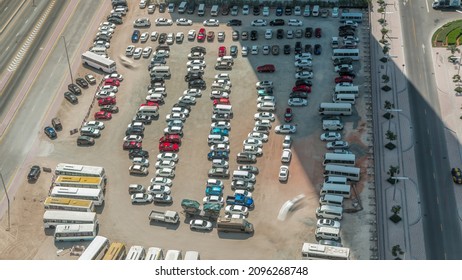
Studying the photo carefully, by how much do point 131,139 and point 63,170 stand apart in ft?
56.8

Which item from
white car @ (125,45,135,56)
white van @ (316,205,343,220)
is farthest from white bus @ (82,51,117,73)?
white van @ (316,205,343,220)

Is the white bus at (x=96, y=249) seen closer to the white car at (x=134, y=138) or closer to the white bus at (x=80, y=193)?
the white bus at (x=80, y=193)

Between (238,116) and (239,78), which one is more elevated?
(239,78)

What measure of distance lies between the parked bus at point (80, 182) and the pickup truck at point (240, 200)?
1047 inches

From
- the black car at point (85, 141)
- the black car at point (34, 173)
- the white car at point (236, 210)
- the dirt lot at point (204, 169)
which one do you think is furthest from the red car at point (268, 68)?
the black car at point (34, 173)

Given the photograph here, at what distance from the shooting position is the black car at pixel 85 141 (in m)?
169

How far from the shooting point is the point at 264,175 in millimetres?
158375

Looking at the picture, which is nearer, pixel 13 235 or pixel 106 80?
pixel 13 235

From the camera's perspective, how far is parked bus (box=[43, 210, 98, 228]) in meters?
147

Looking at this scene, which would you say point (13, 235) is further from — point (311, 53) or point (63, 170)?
point (311, 53)

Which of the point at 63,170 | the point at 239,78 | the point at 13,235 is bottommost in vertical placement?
the point at 13,235

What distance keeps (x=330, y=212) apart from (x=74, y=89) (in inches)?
2907

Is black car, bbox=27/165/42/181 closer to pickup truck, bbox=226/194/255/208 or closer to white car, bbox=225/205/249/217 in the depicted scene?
pickup truck, bbox=226/194/255/208

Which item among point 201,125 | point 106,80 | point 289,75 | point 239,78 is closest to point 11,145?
point 106,80
